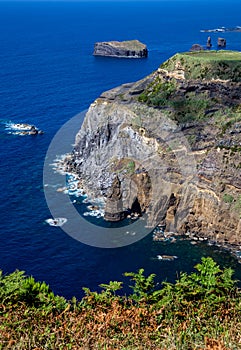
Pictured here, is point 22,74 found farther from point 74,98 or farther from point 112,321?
point 112,321

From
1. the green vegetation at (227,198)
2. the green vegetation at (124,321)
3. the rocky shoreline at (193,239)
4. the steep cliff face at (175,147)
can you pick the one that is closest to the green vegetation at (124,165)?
the steep cliff face at (175,147)

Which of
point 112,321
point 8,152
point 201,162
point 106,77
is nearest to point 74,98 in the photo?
point 106,77

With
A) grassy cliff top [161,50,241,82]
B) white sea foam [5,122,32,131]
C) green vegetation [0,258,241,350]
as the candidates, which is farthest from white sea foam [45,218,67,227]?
green vegetation [0,258,241,350]

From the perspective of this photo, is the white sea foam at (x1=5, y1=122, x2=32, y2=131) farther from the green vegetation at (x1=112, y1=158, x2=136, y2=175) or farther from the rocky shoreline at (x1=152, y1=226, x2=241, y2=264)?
the rocky shoreline at (x1=152, y1=226, x2=241, y2=264)

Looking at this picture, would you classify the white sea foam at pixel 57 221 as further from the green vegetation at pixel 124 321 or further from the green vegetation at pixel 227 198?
the green vegetation at pixel 124 321

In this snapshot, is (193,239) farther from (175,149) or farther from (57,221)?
(57,221)
